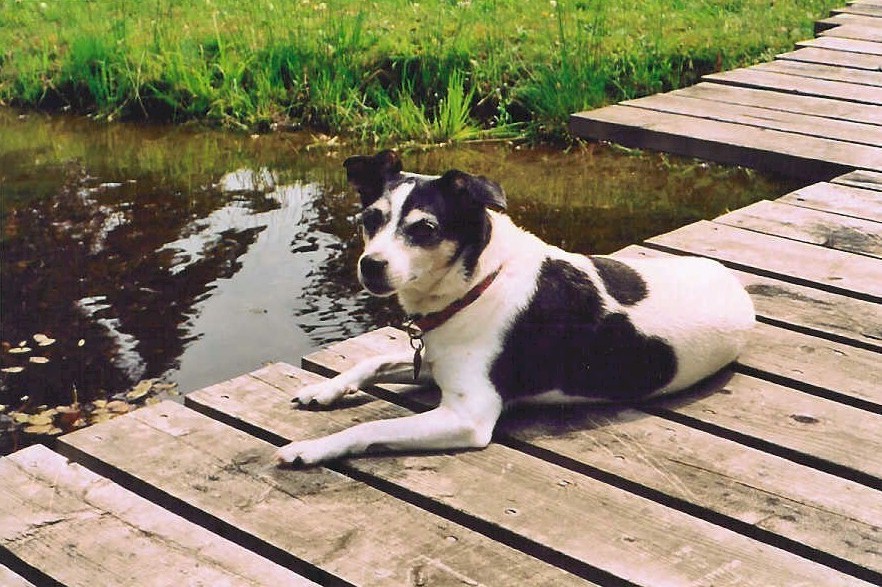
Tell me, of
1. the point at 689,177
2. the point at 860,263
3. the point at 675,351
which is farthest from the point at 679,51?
the point at 675,351

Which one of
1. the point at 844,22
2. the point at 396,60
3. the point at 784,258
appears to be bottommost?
the point at 784,258

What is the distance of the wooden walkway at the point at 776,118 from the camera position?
221 inches

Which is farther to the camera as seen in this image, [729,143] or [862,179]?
[729,143]

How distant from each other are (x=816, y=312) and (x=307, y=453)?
183cm

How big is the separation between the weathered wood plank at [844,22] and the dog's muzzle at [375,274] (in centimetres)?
658

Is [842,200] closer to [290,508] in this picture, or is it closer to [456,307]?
[456,307]

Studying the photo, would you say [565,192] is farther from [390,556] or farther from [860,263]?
[390,556]

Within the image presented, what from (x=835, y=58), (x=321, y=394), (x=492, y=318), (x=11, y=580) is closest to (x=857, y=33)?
(x=835, y=58)

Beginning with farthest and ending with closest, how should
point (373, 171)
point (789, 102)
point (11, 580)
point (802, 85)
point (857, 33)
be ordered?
point (857, 33) → point (802, 85) → point (789, 102) → point (373, 171) → point (11, 580)

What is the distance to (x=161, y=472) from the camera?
10.1 ft

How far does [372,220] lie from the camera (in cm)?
328

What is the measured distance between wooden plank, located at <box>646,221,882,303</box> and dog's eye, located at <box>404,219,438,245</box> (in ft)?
5.26

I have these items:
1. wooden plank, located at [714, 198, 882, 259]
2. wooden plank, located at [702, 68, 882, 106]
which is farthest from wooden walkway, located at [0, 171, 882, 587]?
wooden plank, located at [702, 68, 882, 106]

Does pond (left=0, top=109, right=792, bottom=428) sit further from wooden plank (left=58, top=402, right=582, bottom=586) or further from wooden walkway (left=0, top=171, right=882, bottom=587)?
wooden plank (left=58, top=402, right=582, bottom=586)
